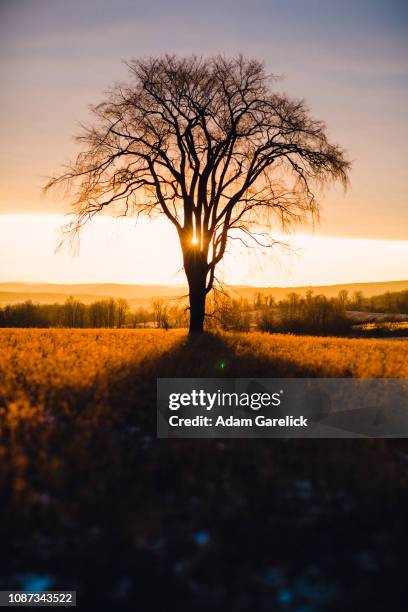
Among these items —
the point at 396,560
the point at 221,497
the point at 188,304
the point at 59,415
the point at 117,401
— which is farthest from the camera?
the point at 188,304

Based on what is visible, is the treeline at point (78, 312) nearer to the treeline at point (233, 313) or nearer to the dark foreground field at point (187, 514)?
the treeline at point (233, 313)

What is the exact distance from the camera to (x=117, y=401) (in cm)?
881

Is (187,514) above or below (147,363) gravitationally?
below

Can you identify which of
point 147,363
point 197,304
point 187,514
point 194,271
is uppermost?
point 194,271

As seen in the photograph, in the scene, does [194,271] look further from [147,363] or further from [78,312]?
[78,312]

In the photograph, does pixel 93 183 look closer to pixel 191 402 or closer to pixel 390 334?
pixel 191 402

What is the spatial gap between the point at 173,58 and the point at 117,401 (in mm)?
14850

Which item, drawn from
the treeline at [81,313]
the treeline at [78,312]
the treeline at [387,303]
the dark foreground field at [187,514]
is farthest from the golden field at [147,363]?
the treeline at [78,312]

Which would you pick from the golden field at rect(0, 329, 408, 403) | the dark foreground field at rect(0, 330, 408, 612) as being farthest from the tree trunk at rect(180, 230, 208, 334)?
the dark foreground field at rect(0, 330, 408, 612)

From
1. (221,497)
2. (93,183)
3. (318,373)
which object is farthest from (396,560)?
(93,183)

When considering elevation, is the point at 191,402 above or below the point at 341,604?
above

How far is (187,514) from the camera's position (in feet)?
18.1

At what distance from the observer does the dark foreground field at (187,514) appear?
4.47 metres

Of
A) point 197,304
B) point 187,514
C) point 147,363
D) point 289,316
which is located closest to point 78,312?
point 289,316
